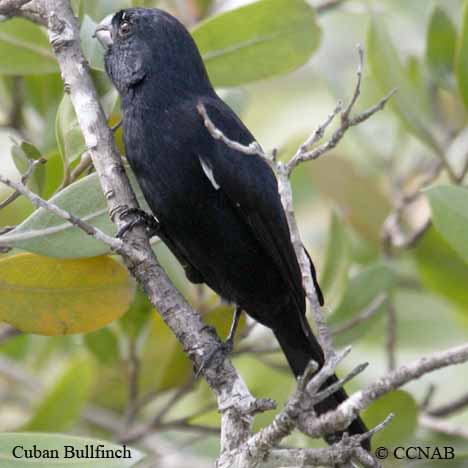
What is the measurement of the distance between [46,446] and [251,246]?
48.9 inches

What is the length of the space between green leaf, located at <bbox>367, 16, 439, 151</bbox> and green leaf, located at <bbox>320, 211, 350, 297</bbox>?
0.50 metres

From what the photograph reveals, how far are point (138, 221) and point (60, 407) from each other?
35.3 inches

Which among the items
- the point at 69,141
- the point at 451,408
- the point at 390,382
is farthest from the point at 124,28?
the point at 390,382

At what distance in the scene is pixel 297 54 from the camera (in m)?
3.80

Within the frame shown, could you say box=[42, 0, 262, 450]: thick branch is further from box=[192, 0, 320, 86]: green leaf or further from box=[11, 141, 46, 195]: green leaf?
box=[192, 0, 320, 86]: green leaf

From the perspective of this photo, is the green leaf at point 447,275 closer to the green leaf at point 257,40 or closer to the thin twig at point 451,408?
the thin twig at point 451,408

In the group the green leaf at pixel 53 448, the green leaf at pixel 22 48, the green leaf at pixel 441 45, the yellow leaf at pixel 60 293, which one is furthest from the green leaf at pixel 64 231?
the green leaf at pixel 441 45

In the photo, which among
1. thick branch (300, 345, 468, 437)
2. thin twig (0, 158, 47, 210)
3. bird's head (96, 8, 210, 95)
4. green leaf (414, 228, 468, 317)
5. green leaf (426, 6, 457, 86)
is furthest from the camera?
green leaf (414, 228, 468, 317)

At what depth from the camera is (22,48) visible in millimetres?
3625

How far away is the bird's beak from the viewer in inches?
150

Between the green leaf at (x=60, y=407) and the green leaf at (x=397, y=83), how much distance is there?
1658 mm

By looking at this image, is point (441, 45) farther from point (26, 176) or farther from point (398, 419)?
point (26, 176)

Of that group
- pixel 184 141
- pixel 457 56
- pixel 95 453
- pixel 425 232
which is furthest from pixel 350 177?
pixel 95 453

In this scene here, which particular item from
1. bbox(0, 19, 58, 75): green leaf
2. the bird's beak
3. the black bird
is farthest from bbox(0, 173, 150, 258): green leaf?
the bird's beak
